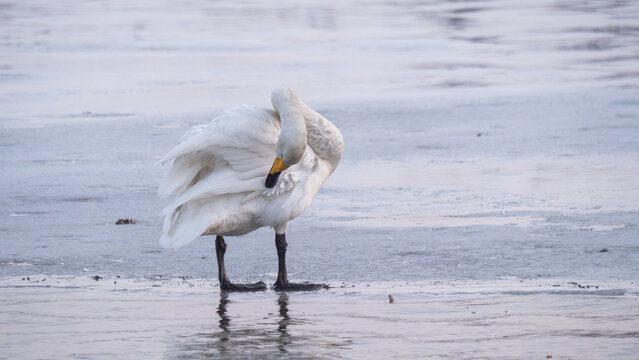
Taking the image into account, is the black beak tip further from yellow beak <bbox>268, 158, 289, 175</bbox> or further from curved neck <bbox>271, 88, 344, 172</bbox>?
curved neck <bbox>271, 88, 344, 172</bbox>

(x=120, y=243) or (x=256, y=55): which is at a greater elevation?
(x=256, y=55)

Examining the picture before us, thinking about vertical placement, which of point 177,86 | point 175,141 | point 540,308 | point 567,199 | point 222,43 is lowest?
point 540,308

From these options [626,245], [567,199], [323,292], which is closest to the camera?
[323,292]

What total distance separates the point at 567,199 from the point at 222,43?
14389 millimetres

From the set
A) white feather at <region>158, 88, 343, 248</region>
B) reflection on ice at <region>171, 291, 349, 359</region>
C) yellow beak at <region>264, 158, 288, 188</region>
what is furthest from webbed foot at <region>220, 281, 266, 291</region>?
yellow beak at <region>264, 158, 288, 188</region>

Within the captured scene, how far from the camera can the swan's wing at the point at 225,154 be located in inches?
275

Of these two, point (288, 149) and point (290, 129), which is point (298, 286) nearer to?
point (288, 149)

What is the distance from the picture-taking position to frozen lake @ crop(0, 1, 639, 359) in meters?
5.86

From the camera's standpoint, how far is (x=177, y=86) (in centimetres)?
1708

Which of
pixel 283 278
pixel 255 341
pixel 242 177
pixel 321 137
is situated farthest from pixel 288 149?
pixel 255 341

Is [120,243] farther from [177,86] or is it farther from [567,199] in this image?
[177,86]

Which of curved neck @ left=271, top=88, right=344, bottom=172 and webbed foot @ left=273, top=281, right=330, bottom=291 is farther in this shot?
curved neck @ left=271, top=88, right=344, bottom=172

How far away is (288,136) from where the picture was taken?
22.7 feet

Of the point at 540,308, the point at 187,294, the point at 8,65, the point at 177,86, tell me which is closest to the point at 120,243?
the point at 187,294
